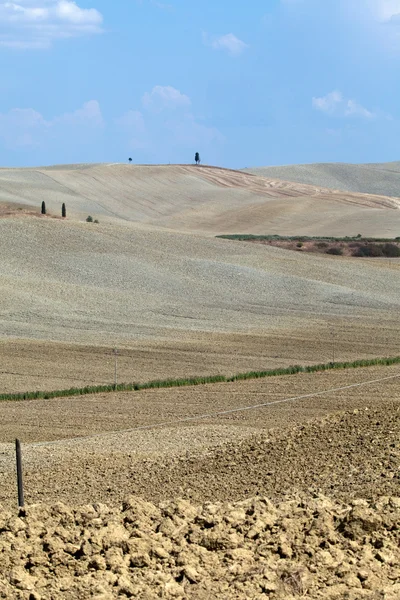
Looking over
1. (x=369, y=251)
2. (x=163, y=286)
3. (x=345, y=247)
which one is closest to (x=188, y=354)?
(x=163, y=286)

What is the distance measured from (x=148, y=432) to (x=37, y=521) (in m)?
9.09

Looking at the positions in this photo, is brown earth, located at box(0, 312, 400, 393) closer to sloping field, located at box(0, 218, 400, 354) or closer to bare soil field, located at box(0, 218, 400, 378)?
bare soil field, located at box(0, 218, 400, 378)

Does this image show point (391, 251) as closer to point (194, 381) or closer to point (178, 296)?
point (178, 296)

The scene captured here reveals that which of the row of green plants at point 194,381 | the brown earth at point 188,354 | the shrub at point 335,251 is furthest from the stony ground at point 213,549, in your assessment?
the shrub at point 335,251

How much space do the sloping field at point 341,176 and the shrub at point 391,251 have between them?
228 ft

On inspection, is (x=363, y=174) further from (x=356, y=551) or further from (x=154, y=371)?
(x=356, y=551)

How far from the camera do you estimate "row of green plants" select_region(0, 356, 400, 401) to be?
2441 cm

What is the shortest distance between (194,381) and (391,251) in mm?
41115

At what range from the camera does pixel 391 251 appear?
214ft

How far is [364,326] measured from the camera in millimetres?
38969

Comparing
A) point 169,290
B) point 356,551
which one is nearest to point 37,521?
point 356,551

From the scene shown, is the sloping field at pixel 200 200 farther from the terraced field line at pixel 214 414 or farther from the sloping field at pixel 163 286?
the terraced field line at pixel 214 414

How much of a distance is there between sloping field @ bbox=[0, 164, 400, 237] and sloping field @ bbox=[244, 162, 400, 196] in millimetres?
19026

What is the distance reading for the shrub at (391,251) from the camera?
64.5 metres
